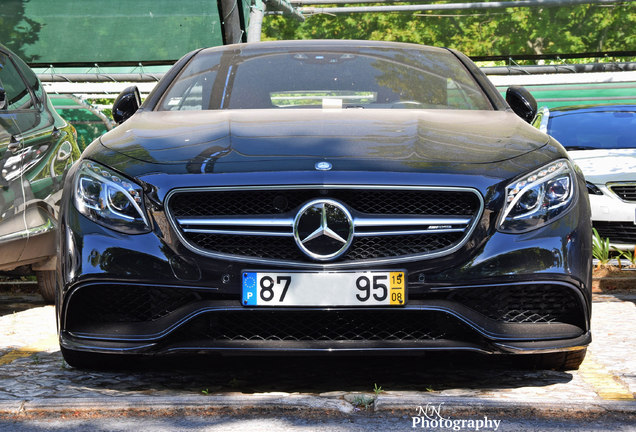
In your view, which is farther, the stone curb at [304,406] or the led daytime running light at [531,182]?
the led daytime running light at [531,182]

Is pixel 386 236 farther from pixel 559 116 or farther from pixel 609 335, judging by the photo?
pixel 559 116

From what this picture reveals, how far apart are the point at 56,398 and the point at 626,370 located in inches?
96.9

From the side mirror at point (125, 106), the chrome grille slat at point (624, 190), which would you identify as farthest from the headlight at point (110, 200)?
the chrome grille slat at point (624, 190)

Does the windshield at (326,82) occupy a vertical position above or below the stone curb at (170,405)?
above

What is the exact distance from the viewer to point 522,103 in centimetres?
602

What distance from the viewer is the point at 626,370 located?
5184 millimetres

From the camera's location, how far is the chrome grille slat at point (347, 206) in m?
4.47

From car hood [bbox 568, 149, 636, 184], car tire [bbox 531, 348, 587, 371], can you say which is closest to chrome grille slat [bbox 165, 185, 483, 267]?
car tire [bbox 531, 348, 587, 371]

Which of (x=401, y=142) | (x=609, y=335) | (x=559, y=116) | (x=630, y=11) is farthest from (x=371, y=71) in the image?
(x=630, y=11)

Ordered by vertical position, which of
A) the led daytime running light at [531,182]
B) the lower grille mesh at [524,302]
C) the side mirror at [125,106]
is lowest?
the lower grille mesh at [524,302]

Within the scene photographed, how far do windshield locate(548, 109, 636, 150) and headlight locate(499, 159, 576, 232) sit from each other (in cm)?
631

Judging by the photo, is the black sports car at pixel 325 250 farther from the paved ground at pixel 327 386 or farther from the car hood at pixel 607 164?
the car hood at pixel 607 164

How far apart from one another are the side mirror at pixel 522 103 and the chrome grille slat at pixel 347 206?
1.59 m

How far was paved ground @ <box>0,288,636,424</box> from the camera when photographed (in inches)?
170
